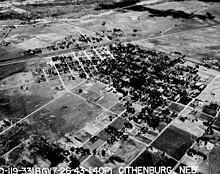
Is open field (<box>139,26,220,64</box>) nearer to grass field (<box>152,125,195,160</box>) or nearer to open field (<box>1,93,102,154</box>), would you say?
grass field (<box>152,125,195,160</box>)

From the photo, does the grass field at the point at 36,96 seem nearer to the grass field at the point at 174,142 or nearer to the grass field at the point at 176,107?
the grass field at the point at 176,107

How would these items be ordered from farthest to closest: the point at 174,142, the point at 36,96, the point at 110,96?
1. the point at 36,96
2. the point at 110,96
3. the point at 174,142

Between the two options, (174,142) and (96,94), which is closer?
(174,142)

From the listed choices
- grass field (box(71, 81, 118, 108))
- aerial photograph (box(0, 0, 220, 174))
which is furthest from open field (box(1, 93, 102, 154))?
grass field (box(71, 81, 118, 108))

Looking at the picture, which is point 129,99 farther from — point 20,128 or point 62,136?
point 20,128

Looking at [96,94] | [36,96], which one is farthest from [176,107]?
[36,96]

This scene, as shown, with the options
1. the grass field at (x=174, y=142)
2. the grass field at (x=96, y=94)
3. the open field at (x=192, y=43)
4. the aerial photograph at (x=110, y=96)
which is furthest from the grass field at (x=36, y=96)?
the open field at (x=192, y=43)

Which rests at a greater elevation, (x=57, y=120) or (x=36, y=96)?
(x=36, y=96)

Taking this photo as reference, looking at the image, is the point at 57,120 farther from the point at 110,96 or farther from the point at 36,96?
the point at 110,96
